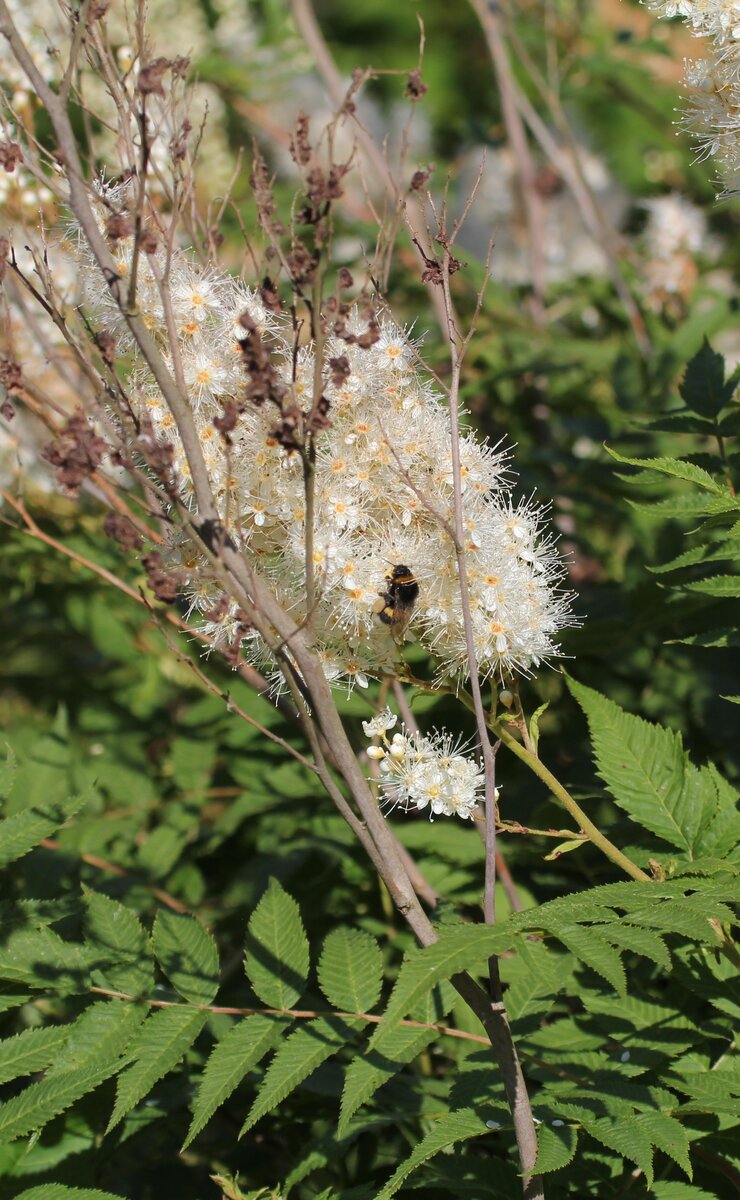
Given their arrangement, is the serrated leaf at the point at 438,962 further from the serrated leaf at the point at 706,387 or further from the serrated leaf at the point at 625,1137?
the serrated leaf at the point at 706,387

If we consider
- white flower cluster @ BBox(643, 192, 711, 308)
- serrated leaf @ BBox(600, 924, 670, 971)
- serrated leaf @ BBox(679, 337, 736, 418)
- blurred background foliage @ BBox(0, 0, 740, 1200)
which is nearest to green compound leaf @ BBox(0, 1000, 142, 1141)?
blurred background foliage @ BBox(0, 0, 740, 1200)

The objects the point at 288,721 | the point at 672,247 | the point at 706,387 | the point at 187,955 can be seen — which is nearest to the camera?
the point at 187,955

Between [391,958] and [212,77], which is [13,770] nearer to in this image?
[391,958]

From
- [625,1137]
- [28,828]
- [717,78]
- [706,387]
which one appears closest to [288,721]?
[28,828]

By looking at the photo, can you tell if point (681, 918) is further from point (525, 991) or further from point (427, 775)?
point (525, 991)

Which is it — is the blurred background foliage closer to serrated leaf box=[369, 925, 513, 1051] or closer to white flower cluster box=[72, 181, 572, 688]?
white flower cluster box=[72, 181, 572, 688]

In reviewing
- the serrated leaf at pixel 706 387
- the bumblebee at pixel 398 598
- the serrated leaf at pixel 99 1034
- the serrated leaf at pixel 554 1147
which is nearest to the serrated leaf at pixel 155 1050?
the serrated leaf at pixel 99 1034
